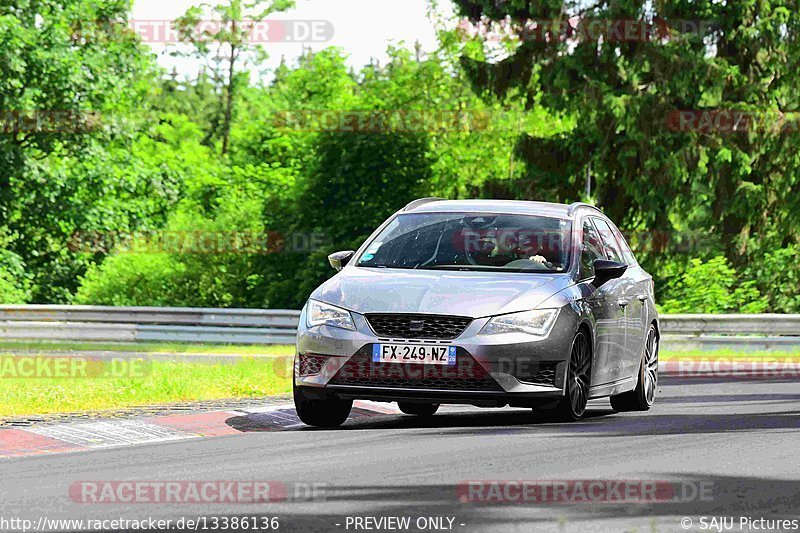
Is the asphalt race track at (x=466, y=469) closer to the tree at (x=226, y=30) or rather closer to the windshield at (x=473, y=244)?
the windshield at (x=473, y=244)

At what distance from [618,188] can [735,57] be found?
15.3ft

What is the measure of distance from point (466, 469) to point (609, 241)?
5.23 m

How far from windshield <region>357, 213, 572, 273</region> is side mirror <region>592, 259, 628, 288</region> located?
0.92ft

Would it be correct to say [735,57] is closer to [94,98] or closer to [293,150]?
[94,98]

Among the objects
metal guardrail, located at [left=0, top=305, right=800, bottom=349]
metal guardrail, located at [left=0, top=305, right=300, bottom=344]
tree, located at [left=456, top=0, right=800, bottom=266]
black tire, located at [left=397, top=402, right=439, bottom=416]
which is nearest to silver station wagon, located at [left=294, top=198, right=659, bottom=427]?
black tire, located at [left=397, top=402, right=439, bottom=416]

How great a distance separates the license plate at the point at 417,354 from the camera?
11.1 metres

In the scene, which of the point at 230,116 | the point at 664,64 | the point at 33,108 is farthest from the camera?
the point at 230,116

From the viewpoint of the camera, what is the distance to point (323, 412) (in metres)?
12.2

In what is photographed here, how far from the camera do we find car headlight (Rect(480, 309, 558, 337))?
1121cm

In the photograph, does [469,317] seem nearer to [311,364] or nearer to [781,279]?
[311,364]

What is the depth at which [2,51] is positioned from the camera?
41812mm

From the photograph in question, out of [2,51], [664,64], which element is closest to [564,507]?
[664,64]

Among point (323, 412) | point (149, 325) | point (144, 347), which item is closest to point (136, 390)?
point (323, 412)

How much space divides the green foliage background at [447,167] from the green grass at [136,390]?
62.2ft
